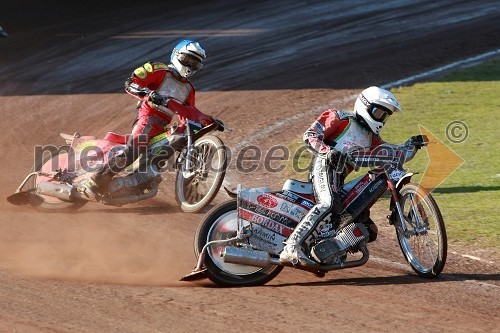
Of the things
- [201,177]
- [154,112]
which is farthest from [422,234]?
[154,112]

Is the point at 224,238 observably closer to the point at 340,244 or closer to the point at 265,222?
the point at 265,222

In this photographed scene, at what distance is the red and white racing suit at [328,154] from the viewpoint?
911 centimetres

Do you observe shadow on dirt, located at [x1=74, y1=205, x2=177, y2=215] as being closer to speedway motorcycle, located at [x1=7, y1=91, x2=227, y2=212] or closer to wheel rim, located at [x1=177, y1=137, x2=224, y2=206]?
speedway motorcycle, located at [x1=7, y1=91, x2=227, y2=212]

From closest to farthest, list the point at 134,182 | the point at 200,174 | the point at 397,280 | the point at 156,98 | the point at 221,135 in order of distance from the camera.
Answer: the point at 397,280
the point at 156,98
the point at 200,174
the point at 134,182
the point at 221,135

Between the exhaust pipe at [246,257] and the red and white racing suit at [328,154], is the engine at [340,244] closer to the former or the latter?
the red and white racing suit at [328,154]

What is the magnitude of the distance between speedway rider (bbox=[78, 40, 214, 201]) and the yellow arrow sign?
12.8 feet

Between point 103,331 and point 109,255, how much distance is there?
299 cm

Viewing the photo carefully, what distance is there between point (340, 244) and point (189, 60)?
420 cm

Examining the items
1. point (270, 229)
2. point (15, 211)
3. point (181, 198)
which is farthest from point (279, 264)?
point (15, 211)

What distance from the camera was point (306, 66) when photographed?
2078cm

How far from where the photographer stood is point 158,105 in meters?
12.0

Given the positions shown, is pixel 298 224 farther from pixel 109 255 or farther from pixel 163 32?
pixel 163 32

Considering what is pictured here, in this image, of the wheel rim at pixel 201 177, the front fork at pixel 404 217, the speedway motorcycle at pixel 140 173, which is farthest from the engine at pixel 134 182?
the front fork at pixel 404 217

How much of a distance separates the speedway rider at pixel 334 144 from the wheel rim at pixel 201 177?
2.56 meters
